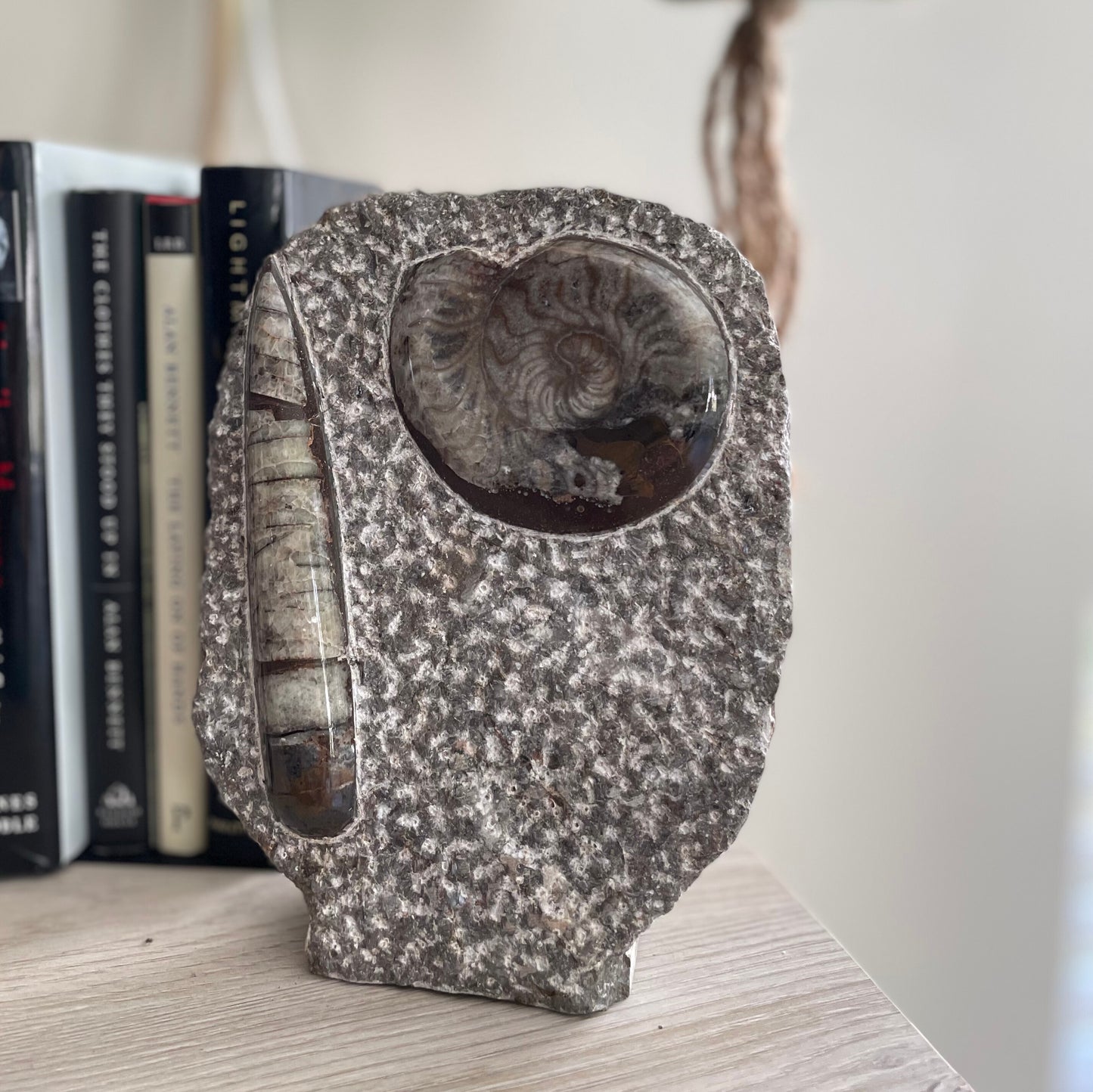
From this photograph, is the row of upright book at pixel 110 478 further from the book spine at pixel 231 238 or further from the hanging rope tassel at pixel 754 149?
the hanging rope tassel at pixel 754 149

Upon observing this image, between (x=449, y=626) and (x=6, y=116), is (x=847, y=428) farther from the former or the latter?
(x=6, y=116)

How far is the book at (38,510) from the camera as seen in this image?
26.2 inches

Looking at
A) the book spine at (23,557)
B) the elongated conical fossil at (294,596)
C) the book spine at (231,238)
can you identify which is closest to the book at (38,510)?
the book spine at (23,557)

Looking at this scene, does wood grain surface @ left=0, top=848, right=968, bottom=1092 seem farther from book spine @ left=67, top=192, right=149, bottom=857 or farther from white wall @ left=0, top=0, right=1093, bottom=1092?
white wall @ left=0, top=0, right=1093, bottom=1092

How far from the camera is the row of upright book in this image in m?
0.67

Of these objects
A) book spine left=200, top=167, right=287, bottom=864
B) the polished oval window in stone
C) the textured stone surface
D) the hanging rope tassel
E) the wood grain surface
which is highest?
the hanging rope tassel

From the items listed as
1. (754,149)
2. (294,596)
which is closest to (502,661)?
(294,596)

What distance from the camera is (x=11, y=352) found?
0.67m

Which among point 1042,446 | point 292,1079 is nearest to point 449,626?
point 292,1079

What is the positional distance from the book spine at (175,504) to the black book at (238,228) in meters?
0.02

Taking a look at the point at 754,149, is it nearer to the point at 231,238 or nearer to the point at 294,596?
the point at 231,238

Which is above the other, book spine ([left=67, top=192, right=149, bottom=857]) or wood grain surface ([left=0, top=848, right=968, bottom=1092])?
book spine ([left=67, top=192, right=149, bottom=857])

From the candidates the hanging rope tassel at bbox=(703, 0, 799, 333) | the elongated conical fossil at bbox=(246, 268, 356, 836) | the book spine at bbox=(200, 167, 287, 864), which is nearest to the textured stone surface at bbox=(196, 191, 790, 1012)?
the elongated conical fossil at bbox=(246, 268, 356, 836)

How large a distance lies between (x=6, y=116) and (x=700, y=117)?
1.98 ft
